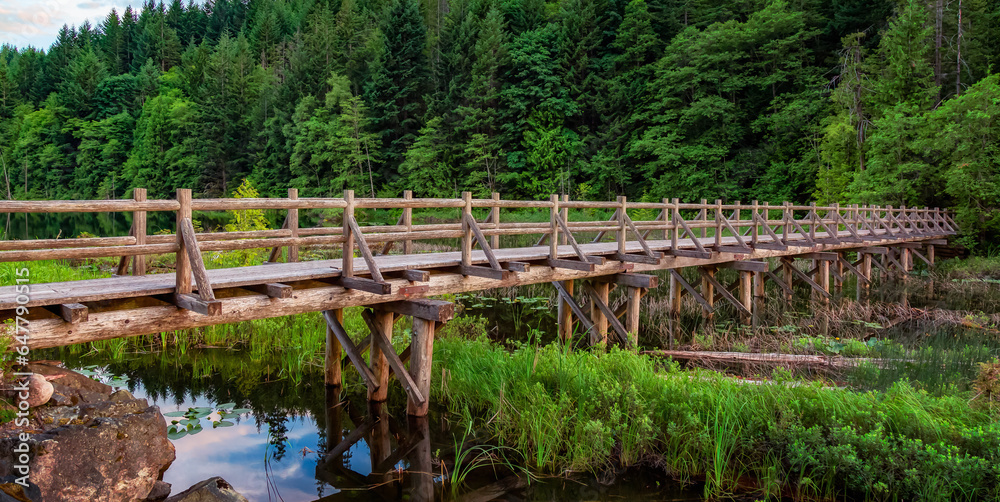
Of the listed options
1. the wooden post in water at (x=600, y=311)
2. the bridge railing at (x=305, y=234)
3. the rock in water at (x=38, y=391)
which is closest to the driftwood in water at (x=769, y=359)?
the wooden post in water at (x=600, y=311)

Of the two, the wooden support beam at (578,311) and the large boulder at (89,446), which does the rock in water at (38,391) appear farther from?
the wooden support beam at (578,311)

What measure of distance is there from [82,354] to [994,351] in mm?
15183

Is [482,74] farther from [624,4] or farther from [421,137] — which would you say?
[624,4]

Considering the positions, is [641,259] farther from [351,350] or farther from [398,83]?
[398,83]

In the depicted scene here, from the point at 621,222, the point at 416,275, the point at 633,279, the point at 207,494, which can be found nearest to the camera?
the point at 207,494

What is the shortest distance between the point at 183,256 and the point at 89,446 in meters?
1.69

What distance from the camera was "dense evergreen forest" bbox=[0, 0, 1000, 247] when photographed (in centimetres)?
2864

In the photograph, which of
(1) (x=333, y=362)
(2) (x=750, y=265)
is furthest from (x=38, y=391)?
(2) (x=750, y=265)

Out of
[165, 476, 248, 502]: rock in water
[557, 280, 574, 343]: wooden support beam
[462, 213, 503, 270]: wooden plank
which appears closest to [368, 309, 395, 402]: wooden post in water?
[462, 213, 503, 270]: wooden plank

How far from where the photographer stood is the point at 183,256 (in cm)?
557

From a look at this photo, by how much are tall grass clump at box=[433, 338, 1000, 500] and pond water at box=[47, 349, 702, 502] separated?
35 centimetres

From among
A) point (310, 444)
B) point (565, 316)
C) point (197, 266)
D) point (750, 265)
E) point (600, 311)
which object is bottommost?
point (310, 444)

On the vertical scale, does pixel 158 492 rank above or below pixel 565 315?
below

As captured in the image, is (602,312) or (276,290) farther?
(602,312)
